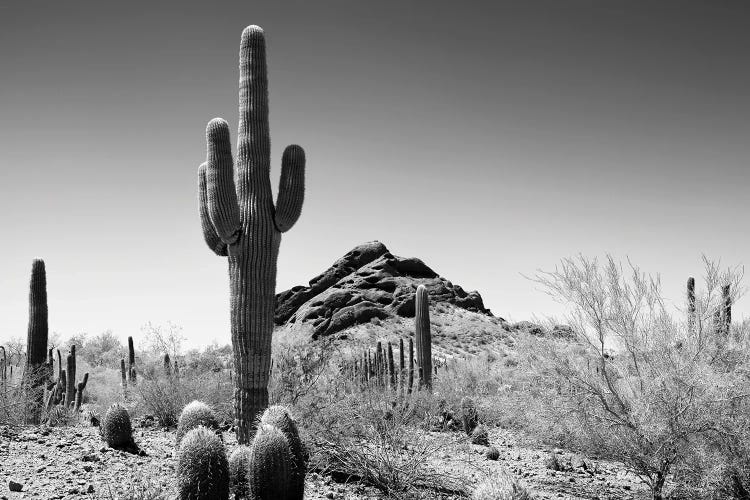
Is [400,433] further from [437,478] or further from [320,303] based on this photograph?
[320,303]

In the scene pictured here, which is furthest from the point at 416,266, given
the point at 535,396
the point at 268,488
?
the point at 268,488

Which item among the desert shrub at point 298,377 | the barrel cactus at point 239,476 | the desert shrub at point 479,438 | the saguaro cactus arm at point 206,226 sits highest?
the saguaro cactus arm at point 206,226

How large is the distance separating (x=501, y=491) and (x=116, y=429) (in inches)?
245

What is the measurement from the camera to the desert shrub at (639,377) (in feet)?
23.4

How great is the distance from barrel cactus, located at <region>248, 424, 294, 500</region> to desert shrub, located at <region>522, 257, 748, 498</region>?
4.06 m

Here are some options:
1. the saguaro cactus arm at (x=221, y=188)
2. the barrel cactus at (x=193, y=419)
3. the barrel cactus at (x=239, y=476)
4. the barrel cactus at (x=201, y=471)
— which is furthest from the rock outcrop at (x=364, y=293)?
the barrel cactus at (x=201, y=471)

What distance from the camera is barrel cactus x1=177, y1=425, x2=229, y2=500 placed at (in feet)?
19.1

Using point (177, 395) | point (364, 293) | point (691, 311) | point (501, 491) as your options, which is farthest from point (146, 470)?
point (364, 293)

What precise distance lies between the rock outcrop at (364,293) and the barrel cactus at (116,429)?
1292 inches

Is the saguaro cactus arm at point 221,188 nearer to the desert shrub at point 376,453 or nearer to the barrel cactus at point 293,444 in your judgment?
the desert shrub at point 376,453

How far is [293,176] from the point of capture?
10633 millimetres

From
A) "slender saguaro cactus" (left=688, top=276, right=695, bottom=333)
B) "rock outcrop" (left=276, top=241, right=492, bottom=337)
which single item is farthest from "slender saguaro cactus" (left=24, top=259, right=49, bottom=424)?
"rock outcrop" (left=276, top=241, right=492, bottom=337)

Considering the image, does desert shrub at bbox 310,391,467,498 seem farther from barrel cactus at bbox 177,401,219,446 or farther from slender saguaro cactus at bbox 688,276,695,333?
slender saguaro cactus at bbox 688,276,695,333

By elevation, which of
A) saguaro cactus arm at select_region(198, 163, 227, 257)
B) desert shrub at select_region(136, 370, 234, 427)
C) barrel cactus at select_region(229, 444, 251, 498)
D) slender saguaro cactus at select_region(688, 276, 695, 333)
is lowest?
barrel cactus at select_region(229, 444, 251, 498)
